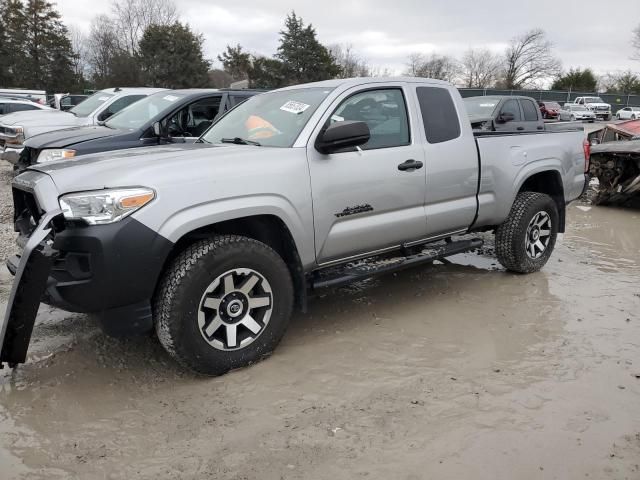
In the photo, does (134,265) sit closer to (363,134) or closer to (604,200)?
(363,134)

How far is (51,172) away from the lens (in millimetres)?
3232

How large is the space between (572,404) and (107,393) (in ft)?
9.14

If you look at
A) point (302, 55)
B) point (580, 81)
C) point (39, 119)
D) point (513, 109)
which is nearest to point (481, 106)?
point (513, 109)

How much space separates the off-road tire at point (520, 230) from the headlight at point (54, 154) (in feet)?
16.8

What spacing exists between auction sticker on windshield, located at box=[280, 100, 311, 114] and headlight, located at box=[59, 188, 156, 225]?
1514 mm

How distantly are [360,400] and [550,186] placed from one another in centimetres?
370

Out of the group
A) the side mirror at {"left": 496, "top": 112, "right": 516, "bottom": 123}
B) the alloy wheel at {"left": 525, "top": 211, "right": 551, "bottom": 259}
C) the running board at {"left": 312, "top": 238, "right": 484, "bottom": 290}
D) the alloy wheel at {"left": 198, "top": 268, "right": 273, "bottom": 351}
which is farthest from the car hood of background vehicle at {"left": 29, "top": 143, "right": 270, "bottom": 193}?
the side mirror at {"left": 496, "top": 112, "right": 516, "bottom": 123}

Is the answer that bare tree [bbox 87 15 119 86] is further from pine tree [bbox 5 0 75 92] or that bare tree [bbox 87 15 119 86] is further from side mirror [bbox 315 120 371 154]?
side mirror [bbox 315 120 371 154]

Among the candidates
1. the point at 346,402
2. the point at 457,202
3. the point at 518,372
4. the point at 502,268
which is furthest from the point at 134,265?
the point at 502,268

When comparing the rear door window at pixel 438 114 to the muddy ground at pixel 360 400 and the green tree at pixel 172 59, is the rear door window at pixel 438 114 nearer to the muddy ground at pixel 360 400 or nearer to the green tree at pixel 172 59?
the muddy ground at pixel 360 400

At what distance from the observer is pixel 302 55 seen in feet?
151

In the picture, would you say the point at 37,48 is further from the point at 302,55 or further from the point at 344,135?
the point at 344,135

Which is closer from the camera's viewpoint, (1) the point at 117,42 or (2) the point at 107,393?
(2) the point at 107,393

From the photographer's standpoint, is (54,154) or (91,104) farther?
(91,104)
